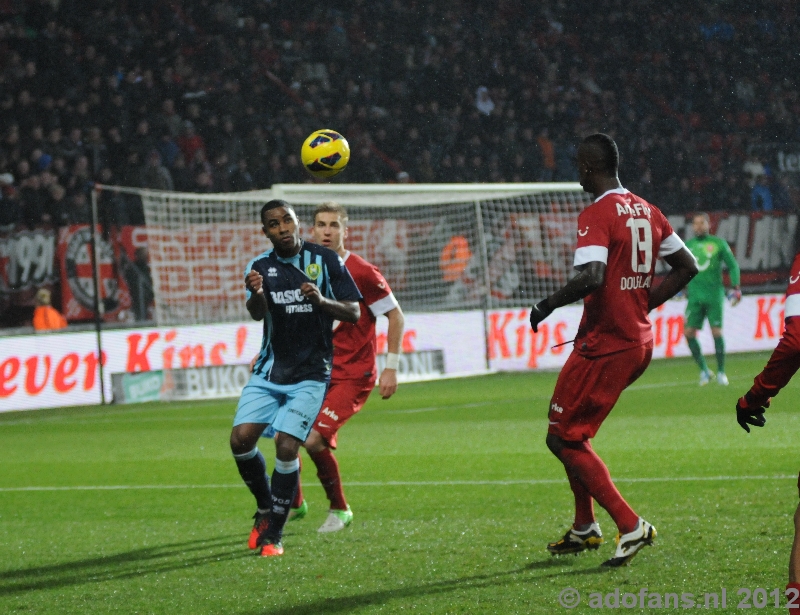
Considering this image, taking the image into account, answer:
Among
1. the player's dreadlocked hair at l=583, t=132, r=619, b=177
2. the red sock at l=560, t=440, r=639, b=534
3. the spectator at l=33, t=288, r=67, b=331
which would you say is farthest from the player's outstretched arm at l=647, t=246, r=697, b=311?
the spectator at l=33, t=288, r=67, b=331

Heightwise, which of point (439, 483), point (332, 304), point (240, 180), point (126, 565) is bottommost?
point (439, 483)

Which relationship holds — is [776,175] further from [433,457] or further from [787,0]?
[433,457]

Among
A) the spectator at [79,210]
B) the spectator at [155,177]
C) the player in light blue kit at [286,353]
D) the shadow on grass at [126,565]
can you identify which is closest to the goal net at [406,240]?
the spectator at [79,210]

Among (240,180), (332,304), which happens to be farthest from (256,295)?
(240,180)

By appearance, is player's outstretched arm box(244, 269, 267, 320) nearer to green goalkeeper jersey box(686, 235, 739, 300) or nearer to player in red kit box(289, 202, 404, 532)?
player in red kit box(289, 202, 404, 532)

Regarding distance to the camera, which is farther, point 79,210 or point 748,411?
point 79,210

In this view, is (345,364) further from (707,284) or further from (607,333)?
(707,284)

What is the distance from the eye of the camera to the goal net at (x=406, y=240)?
16.9 meters

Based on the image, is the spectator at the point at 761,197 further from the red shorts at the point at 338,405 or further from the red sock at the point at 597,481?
the red sock at the point at 597,481

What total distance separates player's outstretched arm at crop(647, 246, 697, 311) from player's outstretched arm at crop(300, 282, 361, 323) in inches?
58.1

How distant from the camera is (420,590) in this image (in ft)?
16.8

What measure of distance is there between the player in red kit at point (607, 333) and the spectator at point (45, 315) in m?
12.2

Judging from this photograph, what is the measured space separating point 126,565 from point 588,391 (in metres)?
2.37

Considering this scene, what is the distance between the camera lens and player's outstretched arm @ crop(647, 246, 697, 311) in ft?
18.5
